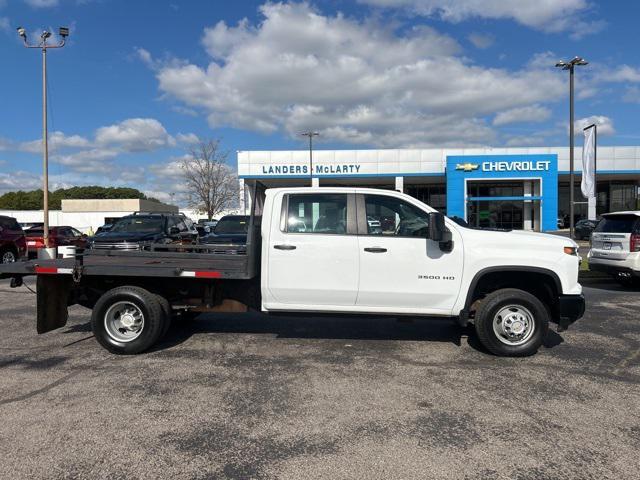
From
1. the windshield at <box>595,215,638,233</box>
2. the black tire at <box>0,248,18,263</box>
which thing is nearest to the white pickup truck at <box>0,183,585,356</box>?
the windshield at <box>595,215,638,233</box>

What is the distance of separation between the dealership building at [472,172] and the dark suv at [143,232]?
2698 centimetres

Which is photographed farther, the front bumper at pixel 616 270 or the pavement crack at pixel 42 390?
the front bumper at pixel 616 270

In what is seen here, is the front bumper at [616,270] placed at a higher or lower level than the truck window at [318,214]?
lower

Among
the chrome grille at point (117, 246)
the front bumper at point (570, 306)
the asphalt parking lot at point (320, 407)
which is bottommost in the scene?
the asphalt parking lot at point (320, 407)

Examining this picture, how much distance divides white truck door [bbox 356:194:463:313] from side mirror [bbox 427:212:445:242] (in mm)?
293

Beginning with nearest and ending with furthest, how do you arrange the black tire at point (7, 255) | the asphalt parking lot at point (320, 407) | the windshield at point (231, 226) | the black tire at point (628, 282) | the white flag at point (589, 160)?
the asphalt parking lot at point (320, 407) → the black tire at point (628, 282) → the windshield at point (231, 226) → the black tire at point (7, 255) → the white flag at point (589, 160)

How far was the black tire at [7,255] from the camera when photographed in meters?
15.6

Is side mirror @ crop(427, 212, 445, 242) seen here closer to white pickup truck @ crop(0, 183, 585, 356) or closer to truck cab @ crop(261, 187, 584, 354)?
white pickup truck @ crop(0, 183, 585, 356)

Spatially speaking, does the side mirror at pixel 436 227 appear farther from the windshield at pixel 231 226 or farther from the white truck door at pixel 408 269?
the windshield at pixel 231 226

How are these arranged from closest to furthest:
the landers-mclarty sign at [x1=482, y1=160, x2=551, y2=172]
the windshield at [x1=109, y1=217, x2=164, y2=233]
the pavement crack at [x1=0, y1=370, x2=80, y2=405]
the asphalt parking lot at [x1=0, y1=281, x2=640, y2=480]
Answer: the asphalt parking lot at [x1=0, y1=281, x2=640, y2=480] < the pavement crack at [x1=0, y1=370, x2=80, y2=405] < the windshield at [x1=109, y1=217, x2=164, y2=233] < the landers-mclarty sign at [x1=482, y1=160, x2=551, y2=172]

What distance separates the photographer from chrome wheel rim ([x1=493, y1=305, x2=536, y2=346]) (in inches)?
227

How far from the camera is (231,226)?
43.5 ft

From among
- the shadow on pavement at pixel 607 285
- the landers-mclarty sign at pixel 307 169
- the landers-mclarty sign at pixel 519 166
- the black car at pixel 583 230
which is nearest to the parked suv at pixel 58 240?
the shadow on pavement at pixel 607 285

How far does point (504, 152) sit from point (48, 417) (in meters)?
44.4
